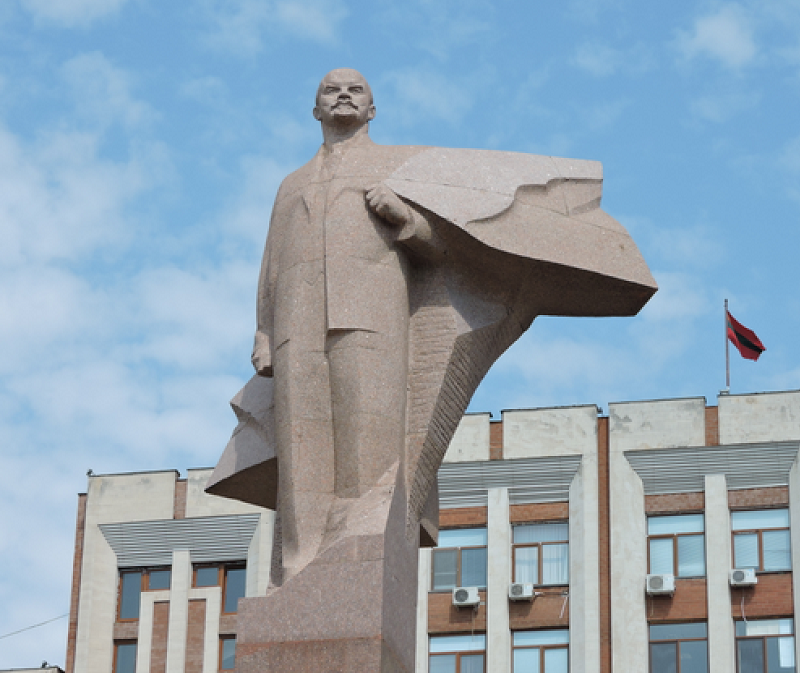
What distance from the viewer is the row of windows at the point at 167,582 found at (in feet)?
116

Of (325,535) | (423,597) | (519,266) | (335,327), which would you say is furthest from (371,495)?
(423,597)

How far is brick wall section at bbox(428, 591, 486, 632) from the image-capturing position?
110 feet

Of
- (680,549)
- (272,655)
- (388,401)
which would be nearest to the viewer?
(272,655)

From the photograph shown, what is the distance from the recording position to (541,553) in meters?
33.9

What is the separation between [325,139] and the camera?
11953 mm

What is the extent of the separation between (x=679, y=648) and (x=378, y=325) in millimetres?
22570

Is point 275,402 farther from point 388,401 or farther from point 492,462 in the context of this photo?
point 492,462

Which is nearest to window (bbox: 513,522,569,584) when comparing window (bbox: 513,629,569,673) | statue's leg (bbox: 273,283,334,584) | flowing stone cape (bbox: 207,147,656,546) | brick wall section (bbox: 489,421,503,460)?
window (bbox: 513,629,569,673)

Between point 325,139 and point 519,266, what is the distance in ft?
4.99

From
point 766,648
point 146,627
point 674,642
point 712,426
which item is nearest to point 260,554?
point 146,627

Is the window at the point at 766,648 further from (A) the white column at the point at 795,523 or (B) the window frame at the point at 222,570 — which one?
(B) the window frame at the point at 222,570

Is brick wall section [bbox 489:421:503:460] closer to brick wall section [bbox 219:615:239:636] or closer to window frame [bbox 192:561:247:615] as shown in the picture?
window frame [bbox 192:561:247:615]

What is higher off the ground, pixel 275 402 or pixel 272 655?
pixel 275 402

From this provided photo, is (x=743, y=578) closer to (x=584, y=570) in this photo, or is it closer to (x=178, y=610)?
(x=584, y=570)
